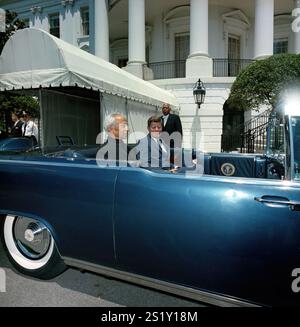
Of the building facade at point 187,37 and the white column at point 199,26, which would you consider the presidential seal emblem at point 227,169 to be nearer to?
the building facade at point 187,37

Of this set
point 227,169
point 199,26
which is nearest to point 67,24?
point 199,26

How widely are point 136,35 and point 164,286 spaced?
16574mm

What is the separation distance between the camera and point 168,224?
7.55ft

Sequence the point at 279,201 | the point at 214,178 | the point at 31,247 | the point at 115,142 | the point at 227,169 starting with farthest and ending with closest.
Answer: the point at 227,169 < the point at 115,142 < the point at 31,247 < the point at 214,178 < the point at 279,201

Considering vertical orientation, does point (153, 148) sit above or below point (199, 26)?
below

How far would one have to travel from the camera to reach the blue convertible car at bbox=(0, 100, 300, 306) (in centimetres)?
206

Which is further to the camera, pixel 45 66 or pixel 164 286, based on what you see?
pixel 45 66

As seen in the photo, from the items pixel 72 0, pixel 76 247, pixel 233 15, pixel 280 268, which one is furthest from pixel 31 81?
pixel 72 0

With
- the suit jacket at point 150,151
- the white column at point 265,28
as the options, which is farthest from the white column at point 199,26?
the suit jacket at point 150,151

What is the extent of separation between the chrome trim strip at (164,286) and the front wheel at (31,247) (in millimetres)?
327

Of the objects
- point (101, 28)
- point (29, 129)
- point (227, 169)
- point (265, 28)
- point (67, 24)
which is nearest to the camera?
point (227, 169)

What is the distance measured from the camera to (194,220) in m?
2.22

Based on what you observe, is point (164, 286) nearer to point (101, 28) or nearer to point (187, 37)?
point (101, 28)
